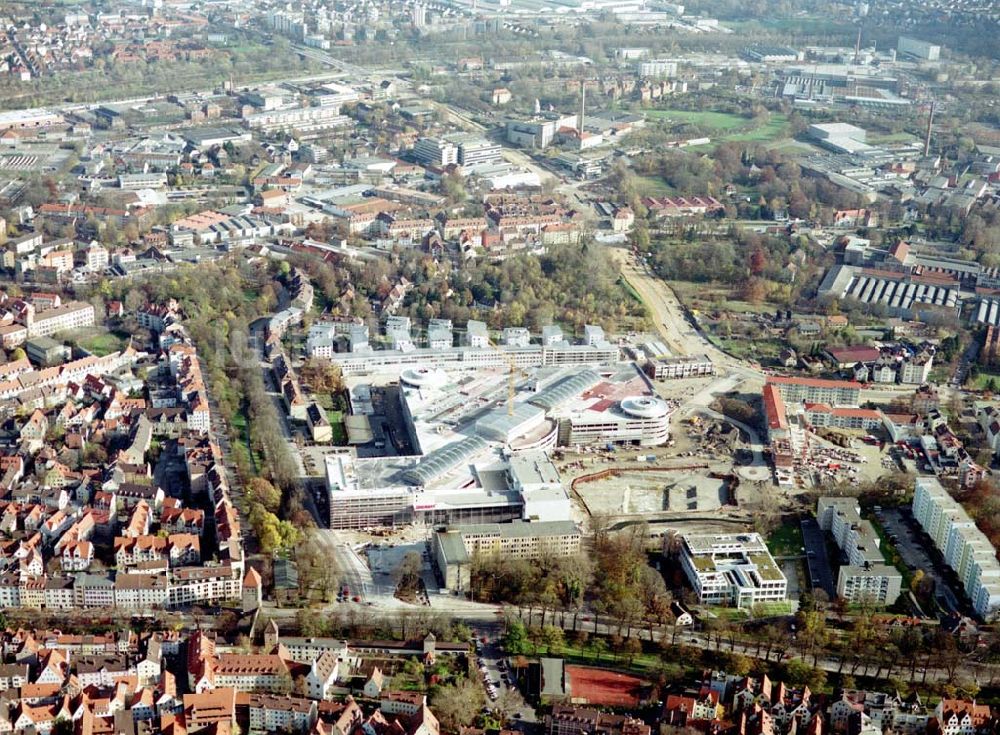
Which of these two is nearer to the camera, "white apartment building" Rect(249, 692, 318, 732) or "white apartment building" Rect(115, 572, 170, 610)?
"white apartment building" Rect(249, 692, 318, 732)

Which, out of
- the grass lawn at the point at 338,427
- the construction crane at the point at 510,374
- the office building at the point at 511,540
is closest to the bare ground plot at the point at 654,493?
the office building at the point at 511,540

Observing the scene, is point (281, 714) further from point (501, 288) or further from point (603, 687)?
point (501, 288)

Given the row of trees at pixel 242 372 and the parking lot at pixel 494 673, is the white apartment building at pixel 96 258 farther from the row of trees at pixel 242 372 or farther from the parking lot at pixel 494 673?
the parking lot at pixel 494 673

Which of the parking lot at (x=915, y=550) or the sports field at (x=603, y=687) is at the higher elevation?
the sports field at (x=603, y=687)

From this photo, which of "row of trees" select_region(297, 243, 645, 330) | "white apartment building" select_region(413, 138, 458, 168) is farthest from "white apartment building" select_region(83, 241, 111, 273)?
"white apartment building" select_region(413, 138, 458, 168)

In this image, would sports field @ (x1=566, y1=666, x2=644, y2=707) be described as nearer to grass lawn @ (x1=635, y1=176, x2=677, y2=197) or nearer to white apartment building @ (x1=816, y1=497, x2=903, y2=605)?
white apartment building @ (x1=816, y1=497, x2=903, y2=605)

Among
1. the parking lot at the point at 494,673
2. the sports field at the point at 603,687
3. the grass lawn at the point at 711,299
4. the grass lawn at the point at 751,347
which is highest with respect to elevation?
the parking lot at the point at 494,673

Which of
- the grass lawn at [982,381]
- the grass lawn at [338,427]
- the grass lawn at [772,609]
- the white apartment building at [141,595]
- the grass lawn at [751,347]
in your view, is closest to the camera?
the white apartment building at [141,595]
